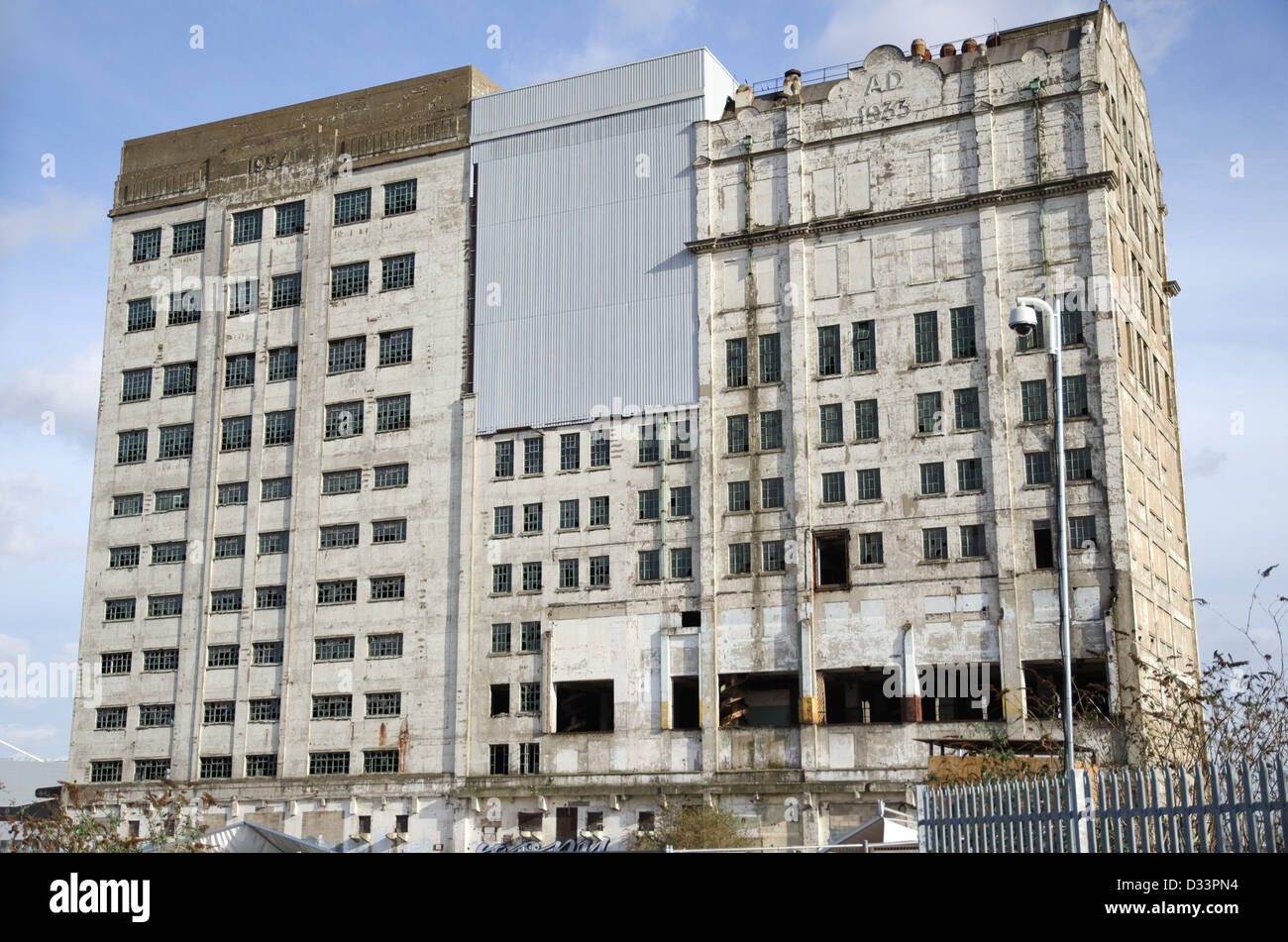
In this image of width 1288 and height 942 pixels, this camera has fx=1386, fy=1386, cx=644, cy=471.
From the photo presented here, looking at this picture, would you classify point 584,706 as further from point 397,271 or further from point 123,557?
point 123,557

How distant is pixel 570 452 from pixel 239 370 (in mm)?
21551

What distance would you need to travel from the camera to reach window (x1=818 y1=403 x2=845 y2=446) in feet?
205

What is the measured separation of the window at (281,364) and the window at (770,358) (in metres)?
26.6

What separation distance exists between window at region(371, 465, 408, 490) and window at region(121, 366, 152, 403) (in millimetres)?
16418

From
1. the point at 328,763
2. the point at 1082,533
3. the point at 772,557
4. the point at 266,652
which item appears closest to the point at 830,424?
the point at 772,557

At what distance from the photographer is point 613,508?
2571 inches

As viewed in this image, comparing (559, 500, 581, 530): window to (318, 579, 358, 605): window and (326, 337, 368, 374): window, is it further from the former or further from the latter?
(326, 337, 368, 374): window

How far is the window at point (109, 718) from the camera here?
243ft

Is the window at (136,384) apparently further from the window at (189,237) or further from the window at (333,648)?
the window at (333,648)

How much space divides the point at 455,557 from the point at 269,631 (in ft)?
37.6

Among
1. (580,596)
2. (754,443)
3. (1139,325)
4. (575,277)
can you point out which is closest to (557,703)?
(580,596)

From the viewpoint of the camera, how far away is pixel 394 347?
7288 centimetres

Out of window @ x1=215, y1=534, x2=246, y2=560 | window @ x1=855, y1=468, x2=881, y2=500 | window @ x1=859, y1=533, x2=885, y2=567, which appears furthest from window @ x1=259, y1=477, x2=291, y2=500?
window @ x1=859, y1=533, x2=885, y2=567
